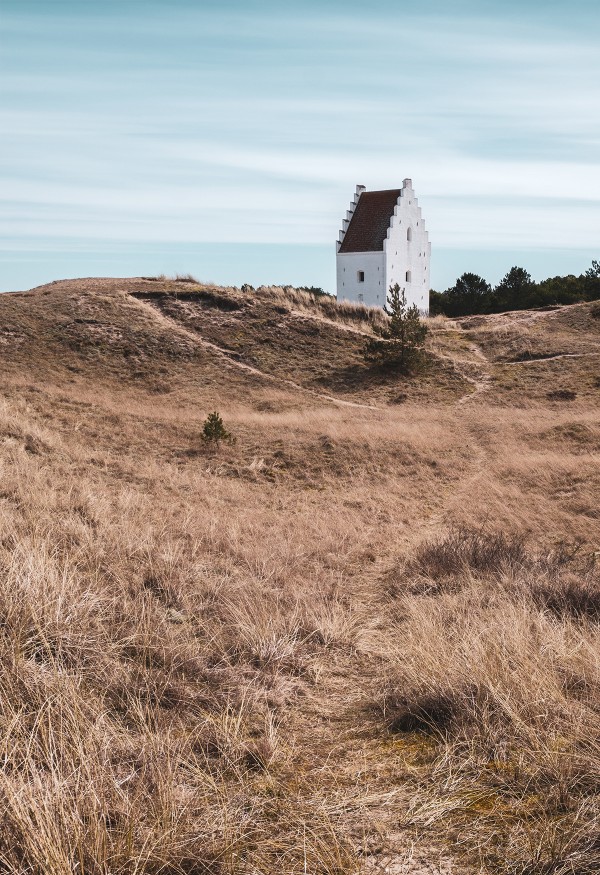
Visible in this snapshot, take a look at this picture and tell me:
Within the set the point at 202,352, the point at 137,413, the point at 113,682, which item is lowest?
the point at 113,682

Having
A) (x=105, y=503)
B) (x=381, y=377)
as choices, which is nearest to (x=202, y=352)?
(x=381, y=377)

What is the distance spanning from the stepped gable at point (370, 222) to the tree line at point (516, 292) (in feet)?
29.1

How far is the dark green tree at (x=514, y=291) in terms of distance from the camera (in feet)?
166

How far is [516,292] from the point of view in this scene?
51281 millimetres

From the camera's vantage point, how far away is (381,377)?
3006cm

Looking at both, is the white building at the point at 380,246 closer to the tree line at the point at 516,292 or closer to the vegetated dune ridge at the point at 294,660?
the tree line at the point at 516,292

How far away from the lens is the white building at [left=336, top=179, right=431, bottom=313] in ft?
153

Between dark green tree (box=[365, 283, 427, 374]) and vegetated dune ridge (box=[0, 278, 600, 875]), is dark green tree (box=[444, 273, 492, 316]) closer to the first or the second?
dark green tree (box=[365, 283, 427, 374])

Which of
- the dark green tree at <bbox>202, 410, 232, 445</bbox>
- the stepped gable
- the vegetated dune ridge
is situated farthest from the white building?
the vegetated dune ridge

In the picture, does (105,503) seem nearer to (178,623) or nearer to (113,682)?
(178,623)

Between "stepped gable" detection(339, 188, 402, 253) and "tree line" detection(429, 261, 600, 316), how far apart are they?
Answer: 8.88 meters

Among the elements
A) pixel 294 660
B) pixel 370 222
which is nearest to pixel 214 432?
pixel 294 660

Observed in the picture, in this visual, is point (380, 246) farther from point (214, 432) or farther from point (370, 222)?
point (214, 432)

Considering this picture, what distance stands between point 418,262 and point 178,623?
48954 millimetres
